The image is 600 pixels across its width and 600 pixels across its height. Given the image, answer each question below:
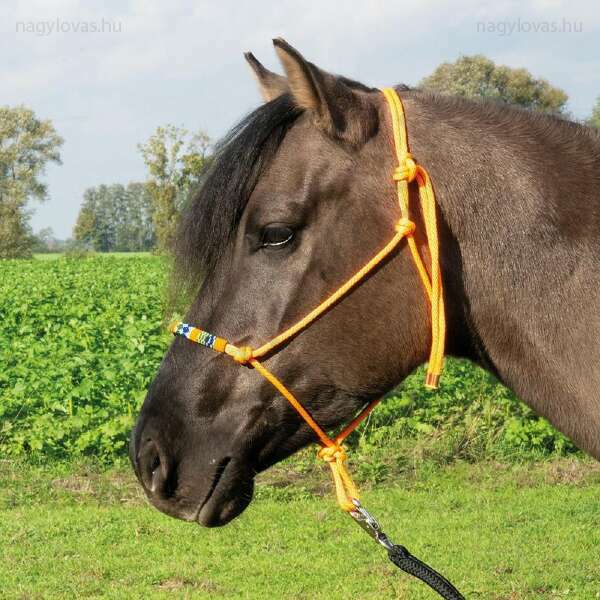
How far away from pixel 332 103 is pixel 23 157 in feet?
238

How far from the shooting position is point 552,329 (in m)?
2.40

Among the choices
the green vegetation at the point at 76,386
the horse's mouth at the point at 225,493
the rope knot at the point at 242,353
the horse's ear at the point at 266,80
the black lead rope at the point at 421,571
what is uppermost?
the horse's ear at the point at 266,80

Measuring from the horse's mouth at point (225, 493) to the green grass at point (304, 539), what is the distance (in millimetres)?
2973

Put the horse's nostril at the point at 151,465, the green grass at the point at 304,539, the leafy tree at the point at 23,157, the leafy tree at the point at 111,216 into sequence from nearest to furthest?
the horse's nostril at the point at 151,465, the green grass at the point at 304,539, the leafy tree at the point at 111,216, the leafy tree at the point at 23,157

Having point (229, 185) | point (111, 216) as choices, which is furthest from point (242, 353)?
point (111, 216)

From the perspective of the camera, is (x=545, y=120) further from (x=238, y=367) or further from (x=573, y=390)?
(x=238, y=367)

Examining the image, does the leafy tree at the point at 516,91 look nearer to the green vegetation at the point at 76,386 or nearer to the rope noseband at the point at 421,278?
the rope noseband at the point at 421,278

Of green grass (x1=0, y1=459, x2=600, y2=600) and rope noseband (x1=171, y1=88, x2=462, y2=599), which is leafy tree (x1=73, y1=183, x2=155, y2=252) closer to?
green grass (x1=0, y1=459, x2=600, y2=600)

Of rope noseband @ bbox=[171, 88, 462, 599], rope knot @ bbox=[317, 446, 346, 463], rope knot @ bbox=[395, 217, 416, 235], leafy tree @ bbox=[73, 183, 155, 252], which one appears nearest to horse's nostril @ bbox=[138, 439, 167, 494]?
rope noseband @ bbox=[171, 88, 462, 599]

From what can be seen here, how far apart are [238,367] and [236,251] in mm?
342

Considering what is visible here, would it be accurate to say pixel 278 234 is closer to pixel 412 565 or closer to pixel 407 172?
pixel 407 172

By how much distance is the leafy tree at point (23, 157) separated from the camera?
68125 mm

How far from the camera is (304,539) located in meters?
6.18

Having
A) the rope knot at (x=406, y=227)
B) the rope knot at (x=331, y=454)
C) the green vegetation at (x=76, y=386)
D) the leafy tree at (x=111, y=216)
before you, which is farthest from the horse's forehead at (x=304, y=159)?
the leafy tree at (x=111, y=216)
